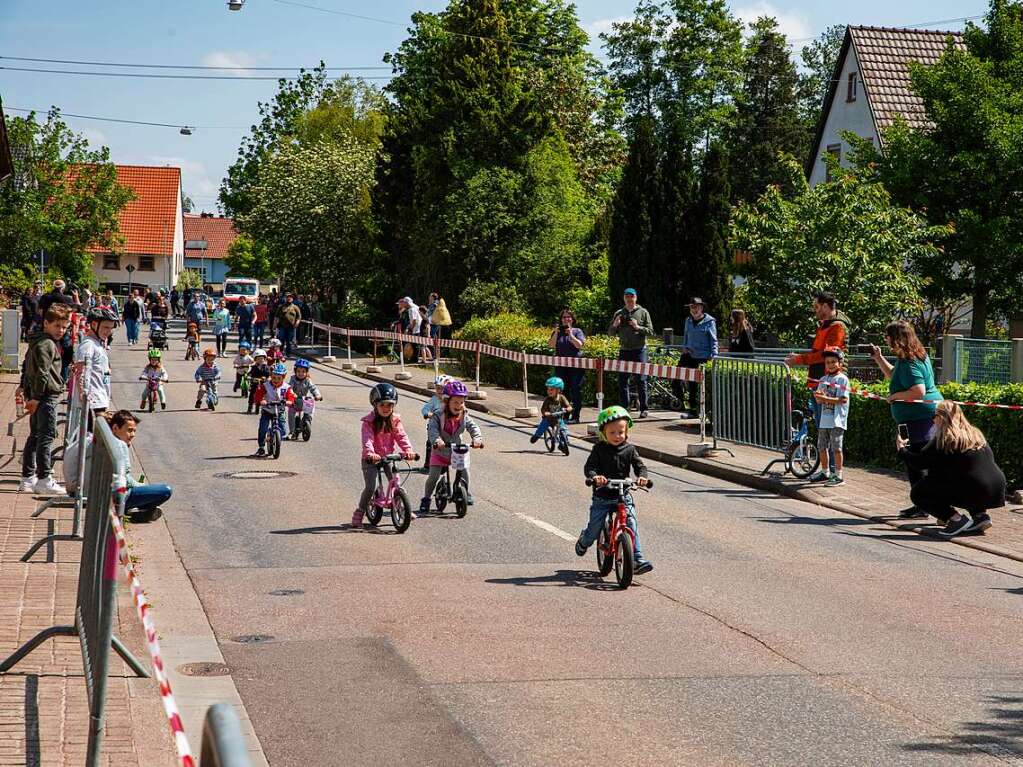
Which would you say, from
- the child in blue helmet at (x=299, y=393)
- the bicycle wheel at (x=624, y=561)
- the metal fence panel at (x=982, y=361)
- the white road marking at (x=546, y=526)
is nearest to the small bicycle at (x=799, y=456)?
the white road marking at (x=546, y=526)

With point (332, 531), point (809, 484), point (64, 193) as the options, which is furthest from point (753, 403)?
point (64, 193)

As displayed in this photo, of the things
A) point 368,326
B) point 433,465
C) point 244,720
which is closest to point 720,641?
point 244,720

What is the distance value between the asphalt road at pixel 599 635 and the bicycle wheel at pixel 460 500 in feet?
0.61

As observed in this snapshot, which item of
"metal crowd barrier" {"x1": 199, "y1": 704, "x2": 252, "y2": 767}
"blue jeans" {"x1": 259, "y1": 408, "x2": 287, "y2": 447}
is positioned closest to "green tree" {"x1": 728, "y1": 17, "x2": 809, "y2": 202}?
"blue jeans" {"x1": 259, "y1": 408, "x2": 287, "y2": 447}

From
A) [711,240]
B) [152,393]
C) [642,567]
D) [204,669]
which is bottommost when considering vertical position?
[204,669]

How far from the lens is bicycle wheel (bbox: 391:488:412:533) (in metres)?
12.6

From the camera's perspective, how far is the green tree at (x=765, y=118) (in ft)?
254

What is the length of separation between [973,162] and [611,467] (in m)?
23.2

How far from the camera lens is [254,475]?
16.5m

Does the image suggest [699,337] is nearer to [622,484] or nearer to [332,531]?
[332,531]

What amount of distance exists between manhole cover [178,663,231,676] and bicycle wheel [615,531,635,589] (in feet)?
11.1

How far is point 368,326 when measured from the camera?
4666cm

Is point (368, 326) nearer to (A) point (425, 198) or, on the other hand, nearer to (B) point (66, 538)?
(A) point (425, 198)

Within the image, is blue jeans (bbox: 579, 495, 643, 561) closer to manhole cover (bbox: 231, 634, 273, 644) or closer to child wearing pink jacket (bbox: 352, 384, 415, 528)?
child wearing pink jacket (bbox: 352, 384, 415, 528)
